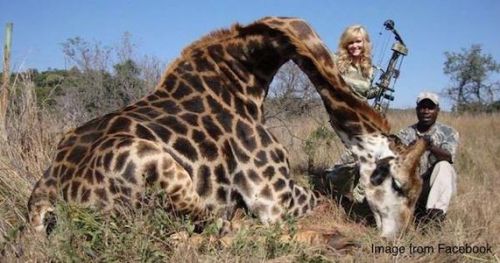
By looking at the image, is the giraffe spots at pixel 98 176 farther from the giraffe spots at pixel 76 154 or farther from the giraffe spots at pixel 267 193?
the giraffe spots at pixel 267 193

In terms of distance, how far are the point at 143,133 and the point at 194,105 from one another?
0.70m

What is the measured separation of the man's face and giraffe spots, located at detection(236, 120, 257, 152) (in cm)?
186

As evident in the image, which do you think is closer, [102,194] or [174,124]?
[102,194]

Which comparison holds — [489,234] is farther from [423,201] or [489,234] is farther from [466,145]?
[466,145]

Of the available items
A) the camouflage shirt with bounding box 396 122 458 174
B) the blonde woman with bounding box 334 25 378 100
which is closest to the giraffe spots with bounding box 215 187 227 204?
the camouflage shirt with bounding box 396 122 458 174

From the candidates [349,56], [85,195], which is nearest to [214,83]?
[85,195]

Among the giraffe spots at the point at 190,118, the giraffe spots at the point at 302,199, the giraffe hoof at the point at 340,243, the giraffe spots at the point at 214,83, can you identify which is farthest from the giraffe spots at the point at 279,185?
the giraffe spots at the point at 214,83

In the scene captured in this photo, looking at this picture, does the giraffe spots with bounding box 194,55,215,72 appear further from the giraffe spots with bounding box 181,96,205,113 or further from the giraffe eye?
the giraffe eye

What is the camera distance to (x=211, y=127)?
4.45 metres

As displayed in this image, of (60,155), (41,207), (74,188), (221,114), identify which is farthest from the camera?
(221,114)

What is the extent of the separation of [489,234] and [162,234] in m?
2.56

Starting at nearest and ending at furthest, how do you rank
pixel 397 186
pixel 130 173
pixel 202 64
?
pixel 130 173, pixel 397 186, pixel 202 64

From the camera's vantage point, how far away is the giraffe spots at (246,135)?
4.52 metres

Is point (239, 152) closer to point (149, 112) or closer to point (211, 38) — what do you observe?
point (149, 112)
